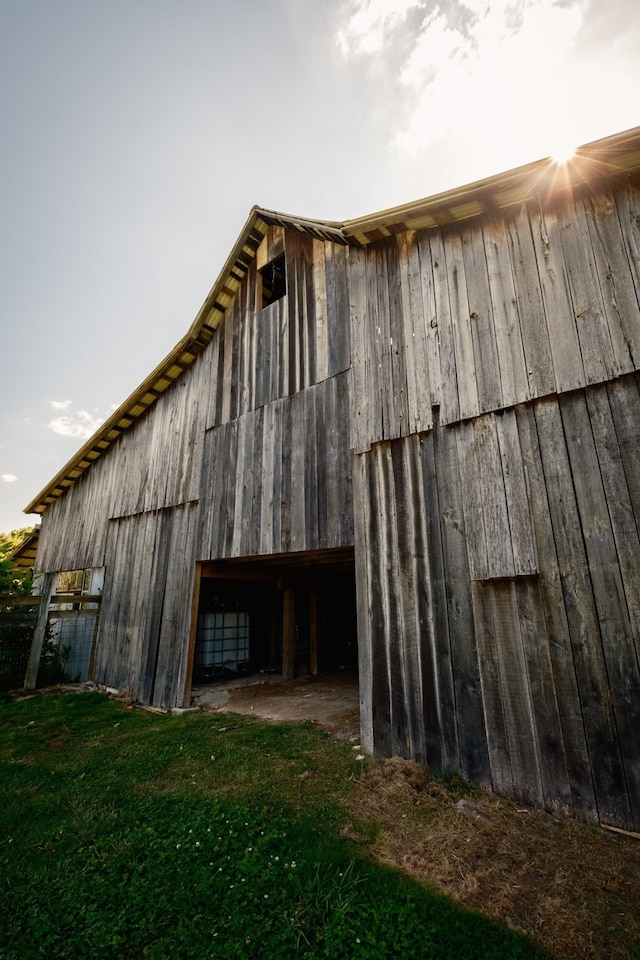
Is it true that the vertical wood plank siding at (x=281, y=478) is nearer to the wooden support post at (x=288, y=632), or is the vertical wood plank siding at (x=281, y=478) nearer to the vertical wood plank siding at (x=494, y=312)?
the vertical wood plank siding at (x=494, y=312)

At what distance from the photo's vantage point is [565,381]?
4434 millimetres

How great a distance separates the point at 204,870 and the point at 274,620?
9.97 meters

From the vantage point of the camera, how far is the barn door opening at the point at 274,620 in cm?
1045

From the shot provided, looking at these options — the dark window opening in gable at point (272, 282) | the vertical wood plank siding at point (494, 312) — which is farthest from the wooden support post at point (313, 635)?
the dark window opening in gable at point (272, 282)

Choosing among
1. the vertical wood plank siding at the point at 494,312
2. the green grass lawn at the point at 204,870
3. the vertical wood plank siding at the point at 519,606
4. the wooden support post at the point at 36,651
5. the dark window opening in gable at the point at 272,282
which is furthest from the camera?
the wooden support post at the point at 36,651

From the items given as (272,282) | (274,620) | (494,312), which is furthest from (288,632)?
(494,312)

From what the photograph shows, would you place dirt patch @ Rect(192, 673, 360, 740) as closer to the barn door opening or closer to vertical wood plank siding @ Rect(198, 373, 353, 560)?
the barn door opening

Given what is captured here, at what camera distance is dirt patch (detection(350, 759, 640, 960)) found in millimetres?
2604

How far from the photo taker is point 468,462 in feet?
16.3

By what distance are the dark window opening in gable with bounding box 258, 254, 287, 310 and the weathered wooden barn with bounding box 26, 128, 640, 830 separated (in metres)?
0.17

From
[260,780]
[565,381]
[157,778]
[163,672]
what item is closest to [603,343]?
[565,381]

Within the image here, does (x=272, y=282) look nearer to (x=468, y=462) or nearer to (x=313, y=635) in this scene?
(x=468, y=462)

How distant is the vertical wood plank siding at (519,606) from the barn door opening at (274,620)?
12.7 feet

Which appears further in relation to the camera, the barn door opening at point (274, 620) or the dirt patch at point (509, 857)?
the barn door opening at point (274, 620)
